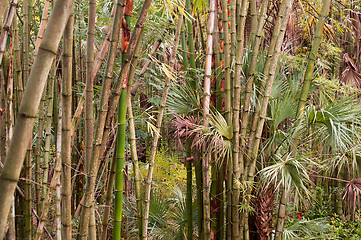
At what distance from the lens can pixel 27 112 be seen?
0.59m

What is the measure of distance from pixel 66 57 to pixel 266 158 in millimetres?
1855

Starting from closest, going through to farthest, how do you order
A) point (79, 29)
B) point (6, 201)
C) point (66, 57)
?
1. point (6, 201)
2. point (66, 57)
3. point (79, 29)

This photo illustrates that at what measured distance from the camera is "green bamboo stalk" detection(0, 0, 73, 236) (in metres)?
0.58

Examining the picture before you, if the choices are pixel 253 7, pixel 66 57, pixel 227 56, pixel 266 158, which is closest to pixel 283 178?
pixel 266 158

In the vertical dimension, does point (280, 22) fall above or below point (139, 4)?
below

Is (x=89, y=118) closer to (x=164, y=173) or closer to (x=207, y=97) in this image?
(x=207, y=97)

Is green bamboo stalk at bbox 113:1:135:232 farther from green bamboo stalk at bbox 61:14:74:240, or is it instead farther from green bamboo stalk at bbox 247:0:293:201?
green bamboo stalk at bbox 247:0:293:201

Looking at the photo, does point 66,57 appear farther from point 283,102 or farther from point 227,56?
point 283,102

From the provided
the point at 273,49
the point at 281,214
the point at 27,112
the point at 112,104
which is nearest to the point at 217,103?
the point at 273,49

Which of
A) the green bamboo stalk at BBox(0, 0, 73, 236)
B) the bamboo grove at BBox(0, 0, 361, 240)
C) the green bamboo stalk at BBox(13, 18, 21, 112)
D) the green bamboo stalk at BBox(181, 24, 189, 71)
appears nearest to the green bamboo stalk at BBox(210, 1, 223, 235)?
the bamboo grove at BBox(0, 0, 361, 240)

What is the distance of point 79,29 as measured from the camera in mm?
2525

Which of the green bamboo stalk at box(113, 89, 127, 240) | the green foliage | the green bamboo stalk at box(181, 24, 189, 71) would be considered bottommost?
the green foliage

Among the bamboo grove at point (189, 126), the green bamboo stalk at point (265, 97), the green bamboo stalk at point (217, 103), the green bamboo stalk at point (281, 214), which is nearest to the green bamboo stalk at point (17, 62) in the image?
the bamboo grove at point (189, 126)

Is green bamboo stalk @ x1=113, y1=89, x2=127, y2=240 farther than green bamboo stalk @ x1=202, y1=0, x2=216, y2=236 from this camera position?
No
